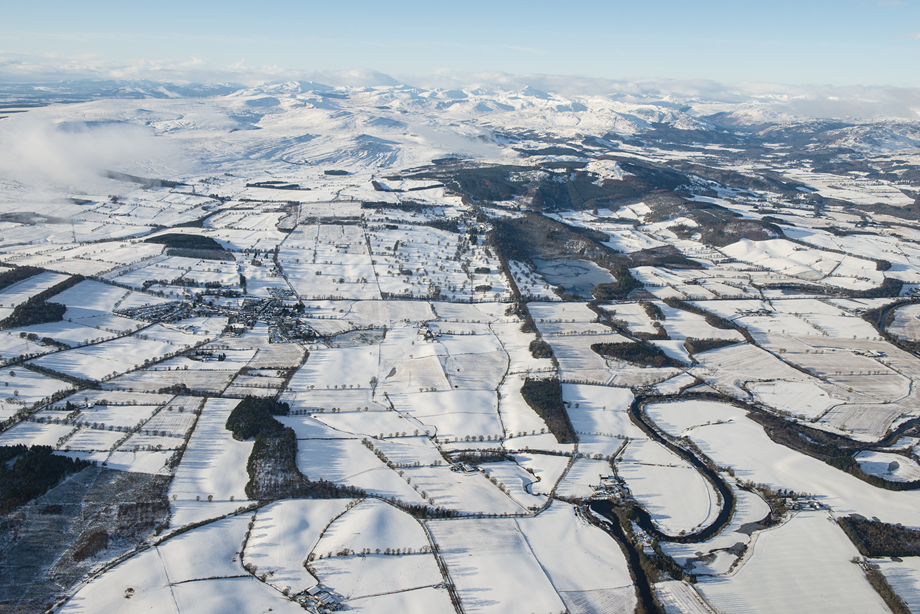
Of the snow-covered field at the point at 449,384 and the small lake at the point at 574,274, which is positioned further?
the small lake at the point at 574,274

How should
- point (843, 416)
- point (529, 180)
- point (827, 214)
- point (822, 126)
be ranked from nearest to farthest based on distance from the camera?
point (843, 416) < point (827, 214) < point (529, 180) < point (822, 126)

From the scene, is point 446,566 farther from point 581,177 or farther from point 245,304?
point 581,177

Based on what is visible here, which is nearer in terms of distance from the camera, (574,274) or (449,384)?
(449,384)

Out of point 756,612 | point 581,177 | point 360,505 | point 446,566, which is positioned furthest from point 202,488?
point 581,177

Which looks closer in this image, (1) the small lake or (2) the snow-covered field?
(2) the snow-covered field

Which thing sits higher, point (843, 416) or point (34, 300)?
point (34, 300)

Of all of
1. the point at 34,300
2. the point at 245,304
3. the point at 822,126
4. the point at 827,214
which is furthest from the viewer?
the point at 822,126

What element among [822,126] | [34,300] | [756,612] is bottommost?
[756,612]

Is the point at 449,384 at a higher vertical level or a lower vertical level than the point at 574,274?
lower
